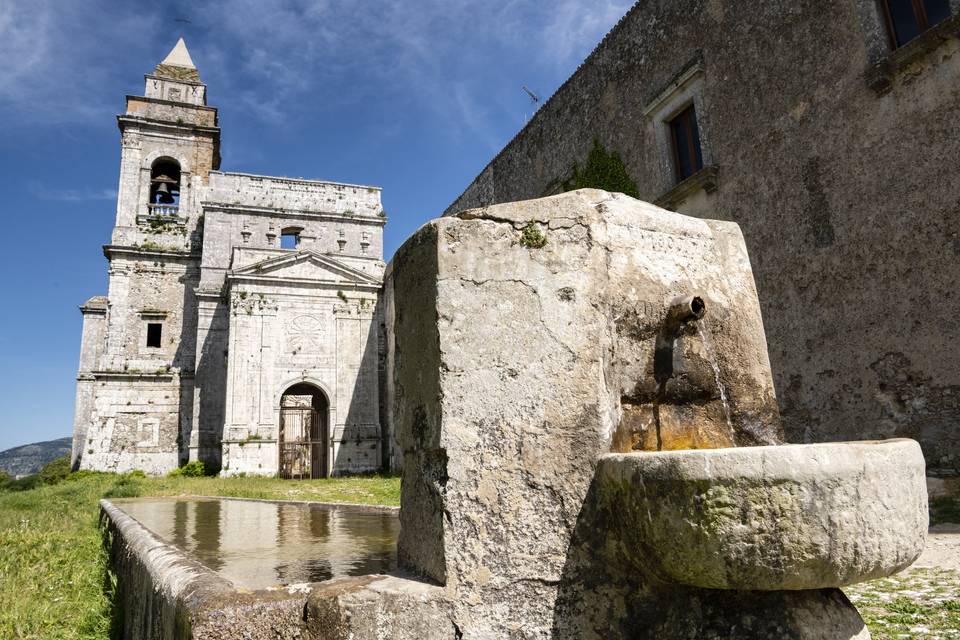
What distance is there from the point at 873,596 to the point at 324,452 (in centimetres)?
1817

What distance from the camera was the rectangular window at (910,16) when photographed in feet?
22.7

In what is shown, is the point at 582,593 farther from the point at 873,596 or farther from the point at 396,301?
the point at 873,596

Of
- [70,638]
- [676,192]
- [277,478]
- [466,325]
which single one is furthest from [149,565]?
[277,478]

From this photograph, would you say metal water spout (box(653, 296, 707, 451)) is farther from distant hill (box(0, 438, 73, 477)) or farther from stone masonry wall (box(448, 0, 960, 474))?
distant hill (box(0, 438, 73, 477))

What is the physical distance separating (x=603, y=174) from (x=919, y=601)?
9.83 m

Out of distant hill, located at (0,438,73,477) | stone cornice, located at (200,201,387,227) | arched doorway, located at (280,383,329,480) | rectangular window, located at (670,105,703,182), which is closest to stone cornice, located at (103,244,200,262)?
stone cornice, located at (200,201,387,227)

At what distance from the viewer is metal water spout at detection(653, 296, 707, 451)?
2.16 m

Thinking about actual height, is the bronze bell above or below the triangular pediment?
above

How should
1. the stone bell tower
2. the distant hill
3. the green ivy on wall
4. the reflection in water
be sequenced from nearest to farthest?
1. the reflection in water
2. the green ivy on wall
3. the stone bell tower
4. the distant hill

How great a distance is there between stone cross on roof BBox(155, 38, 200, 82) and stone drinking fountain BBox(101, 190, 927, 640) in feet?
89.3

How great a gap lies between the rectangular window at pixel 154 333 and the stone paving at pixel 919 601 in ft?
73.5

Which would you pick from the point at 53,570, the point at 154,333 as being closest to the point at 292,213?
the point at 154,333

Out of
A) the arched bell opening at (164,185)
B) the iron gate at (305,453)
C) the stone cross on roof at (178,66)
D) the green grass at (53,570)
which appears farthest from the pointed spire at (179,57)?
the green grass at (53,570)

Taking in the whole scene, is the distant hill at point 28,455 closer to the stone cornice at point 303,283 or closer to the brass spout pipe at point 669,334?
the stone cornice at point 303,283
